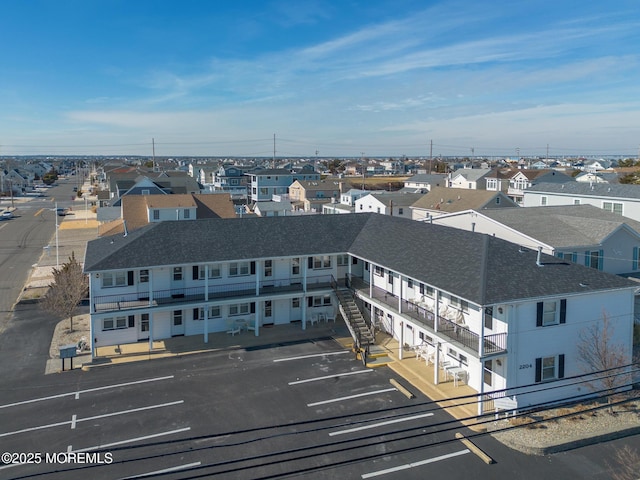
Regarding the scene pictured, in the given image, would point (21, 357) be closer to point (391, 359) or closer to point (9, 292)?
point (9, 292)

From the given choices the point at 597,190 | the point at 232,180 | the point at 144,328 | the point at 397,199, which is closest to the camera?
the point at 144,328

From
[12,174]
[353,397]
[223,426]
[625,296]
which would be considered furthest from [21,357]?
[12,174]

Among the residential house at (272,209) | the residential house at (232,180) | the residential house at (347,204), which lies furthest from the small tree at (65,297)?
the residential house at (232,180)

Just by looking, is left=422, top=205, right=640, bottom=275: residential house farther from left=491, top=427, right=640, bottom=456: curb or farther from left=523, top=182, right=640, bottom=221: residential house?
left=491, top=427, right=640, bottom=456: curb

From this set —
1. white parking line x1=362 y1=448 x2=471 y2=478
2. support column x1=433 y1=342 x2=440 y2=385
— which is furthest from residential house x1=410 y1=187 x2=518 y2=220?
white parking line x1=362 y1=448 x2=471 y2=478

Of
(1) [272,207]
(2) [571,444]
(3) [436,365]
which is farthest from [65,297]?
(1) [272,207]

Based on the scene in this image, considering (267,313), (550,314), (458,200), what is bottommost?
(267,313)

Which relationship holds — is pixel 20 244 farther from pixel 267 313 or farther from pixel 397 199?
pixel 397 199
